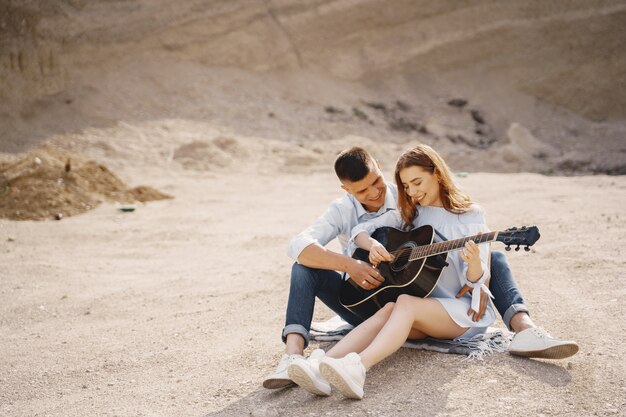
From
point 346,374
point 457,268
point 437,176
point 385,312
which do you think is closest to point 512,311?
point 457,268

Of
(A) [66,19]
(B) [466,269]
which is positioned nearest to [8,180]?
(A) [66,19]

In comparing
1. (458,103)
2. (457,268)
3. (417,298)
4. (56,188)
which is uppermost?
(458,103)

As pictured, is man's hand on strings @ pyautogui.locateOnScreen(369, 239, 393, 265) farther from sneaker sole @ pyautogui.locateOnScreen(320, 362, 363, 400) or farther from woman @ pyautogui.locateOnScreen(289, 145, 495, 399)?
sneaker sole @ pyautogui.locateOnScreen(320, 362, 363, 400)

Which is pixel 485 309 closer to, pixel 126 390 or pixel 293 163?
pixel 126 390

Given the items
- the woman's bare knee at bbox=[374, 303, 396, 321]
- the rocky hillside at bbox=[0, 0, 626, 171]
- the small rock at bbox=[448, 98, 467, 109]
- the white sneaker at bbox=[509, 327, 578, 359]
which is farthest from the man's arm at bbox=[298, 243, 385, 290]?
the small rock at bbox=[448, 98, 467, 109]

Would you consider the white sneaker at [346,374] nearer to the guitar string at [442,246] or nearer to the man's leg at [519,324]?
the guitar string at [442,246]

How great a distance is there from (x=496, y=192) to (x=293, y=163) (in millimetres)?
3786

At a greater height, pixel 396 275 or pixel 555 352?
pixel 396 275

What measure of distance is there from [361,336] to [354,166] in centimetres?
85

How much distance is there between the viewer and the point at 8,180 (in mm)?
8312

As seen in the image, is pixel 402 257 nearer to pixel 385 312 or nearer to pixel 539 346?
pixel 385 312

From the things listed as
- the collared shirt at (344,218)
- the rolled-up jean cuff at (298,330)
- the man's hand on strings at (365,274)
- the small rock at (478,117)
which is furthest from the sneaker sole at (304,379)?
the small rock at (478,117)

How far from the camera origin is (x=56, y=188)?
823 centimetres

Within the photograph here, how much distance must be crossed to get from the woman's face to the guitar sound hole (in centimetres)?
25
